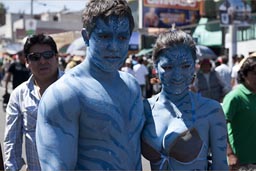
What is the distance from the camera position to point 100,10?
191cm

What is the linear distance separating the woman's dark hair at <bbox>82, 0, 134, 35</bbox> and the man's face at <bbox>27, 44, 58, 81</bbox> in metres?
1.45

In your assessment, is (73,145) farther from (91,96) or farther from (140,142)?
(140,142)

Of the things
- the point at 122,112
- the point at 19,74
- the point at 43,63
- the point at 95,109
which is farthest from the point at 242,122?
the point at 19,74

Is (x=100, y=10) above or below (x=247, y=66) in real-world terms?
above

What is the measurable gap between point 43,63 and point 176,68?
1348mm

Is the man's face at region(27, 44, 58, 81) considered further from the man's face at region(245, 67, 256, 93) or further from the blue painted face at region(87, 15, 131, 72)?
the man's face at region(245, 67, 256, 93)

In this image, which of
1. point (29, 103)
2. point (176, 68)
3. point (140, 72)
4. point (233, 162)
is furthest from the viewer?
point (140, 72)

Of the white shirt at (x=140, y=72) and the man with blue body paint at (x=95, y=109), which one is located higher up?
the man with blue body paint at (x=95, y=109)

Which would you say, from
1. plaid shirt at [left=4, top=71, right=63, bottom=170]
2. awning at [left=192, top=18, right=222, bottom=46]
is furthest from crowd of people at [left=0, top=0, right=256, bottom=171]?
awning at [left=192, top=18, right=222, bottom=46]

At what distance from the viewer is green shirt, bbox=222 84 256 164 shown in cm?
399

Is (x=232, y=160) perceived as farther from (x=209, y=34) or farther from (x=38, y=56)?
(x=209, y=34)

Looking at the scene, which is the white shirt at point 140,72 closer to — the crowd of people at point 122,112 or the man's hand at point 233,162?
the man's hand at point 233,162

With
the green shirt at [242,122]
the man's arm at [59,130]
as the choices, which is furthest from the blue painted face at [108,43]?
the green shirt at [242,122]

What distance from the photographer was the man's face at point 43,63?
3.36m
